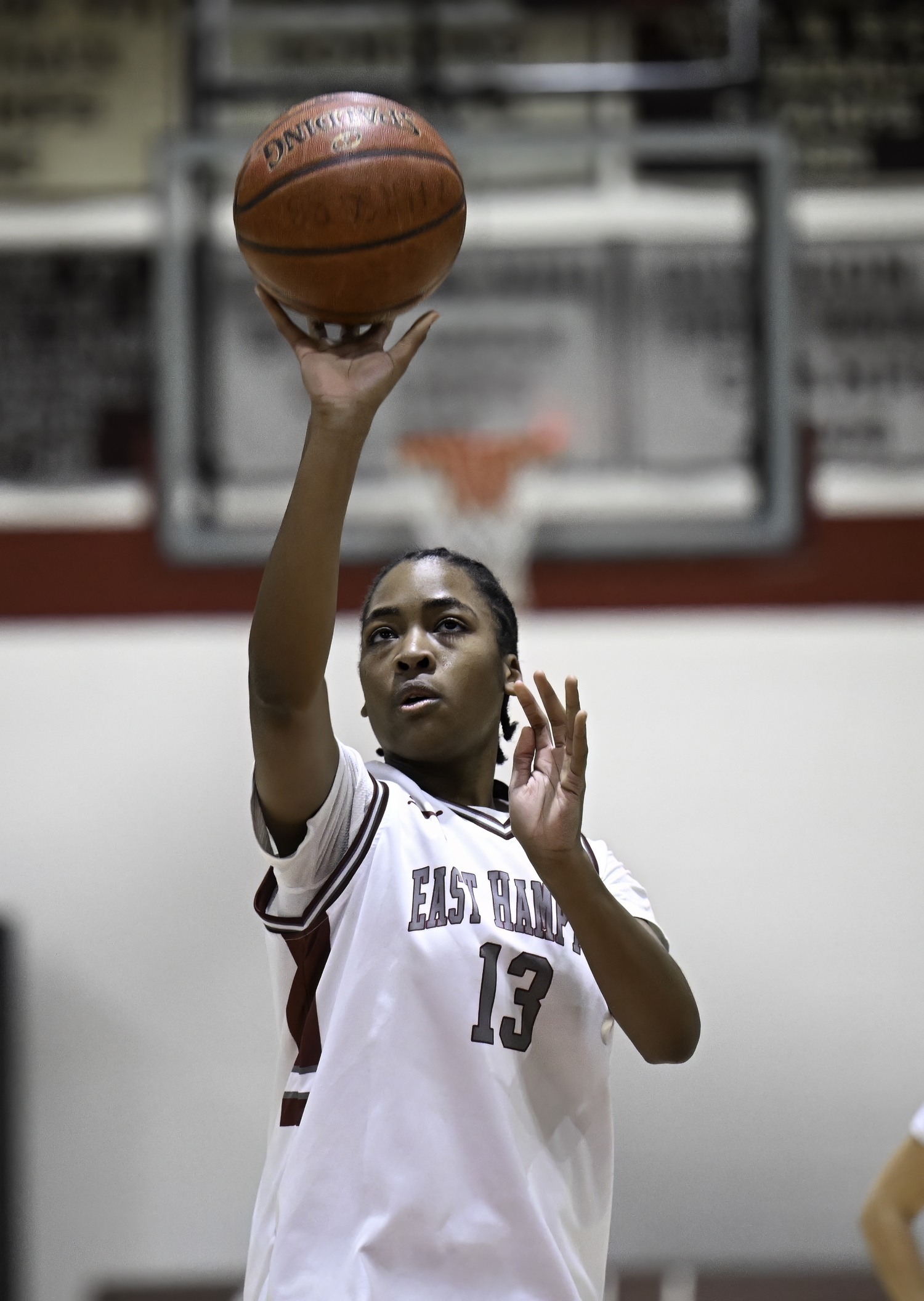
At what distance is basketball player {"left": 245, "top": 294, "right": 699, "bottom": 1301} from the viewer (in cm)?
142

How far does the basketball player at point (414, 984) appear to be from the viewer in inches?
56.1

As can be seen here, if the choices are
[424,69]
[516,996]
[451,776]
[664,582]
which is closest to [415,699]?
[451,776]

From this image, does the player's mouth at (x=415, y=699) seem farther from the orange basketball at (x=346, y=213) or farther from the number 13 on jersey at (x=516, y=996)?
the orange basketball at (x=346, y=213)

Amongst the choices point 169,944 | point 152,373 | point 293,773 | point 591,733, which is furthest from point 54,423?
point 293,773

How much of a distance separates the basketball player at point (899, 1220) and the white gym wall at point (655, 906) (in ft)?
6.26

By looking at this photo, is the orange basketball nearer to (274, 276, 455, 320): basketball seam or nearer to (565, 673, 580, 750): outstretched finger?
(274, 276, 455, 320): basketball seam

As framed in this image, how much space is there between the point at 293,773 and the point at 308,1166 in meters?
0.42

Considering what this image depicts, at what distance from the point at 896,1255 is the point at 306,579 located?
1.42 metres

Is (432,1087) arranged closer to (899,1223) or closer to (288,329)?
(288,329)

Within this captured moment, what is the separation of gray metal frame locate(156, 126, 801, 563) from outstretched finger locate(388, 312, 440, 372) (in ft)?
9.13

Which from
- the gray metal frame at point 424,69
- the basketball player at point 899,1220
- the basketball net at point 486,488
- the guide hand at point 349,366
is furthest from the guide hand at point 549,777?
the gray metal frame at point 424,69

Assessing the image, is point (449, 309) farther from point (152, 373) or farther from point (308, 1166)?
point (308, 1166)

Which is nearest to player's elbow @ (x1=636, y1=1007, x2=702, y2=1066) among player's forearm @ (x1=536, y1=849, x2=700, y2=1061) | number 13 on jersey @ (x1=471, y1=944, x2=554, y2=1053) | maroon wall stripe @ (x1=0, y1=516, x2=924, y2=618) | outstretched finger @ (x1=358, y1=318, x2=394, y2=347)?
player's forearm @ (x1=536, y1=849, x2=700, y2=1061)

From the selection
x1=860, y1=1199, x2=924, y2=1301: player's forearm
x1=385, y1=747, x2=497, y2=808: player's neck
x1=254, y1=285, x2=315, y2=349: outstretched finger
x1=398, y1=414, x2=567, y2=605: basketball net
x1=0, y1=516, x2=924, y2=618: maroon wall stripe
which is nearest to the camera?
x1=254, y1=285, x2=315, y2=349: outstretched finger
